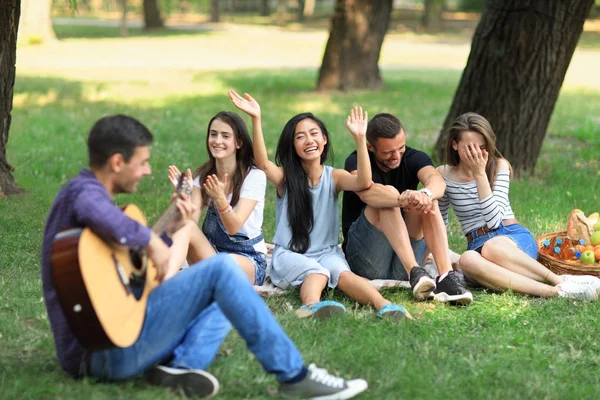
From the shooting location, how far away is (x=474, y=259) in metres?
5.21

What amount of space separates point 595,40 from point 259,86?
22.7 metres

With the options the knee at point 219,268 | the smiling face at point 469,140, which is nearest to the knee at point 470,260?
the smiling face at point 469,140

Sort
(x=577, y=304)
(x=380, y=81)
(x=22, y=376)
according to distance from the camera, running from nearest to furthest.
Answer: (x=22, y=376) → (x=577, y=304) → (x=380, y=81)

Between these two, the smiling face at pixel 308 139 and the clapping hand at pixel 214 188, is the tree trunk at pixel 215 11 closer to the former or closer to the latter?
the smiling face at pixel 308 139

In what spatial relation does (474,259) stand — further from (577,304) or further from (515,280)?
(577,304)

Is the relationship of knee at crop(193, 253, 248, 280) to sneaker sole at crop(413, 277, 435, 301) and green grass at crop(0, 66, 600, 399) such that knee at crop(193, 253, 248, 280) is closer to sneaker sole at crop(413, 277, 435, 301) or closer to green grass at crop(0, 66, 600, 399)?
green grass at crop(0, 66, 600, 399)

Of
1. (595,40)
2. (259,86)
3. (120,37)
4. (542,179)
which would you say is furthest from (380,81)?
(595,40)

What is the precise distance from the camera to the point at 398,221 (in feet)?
16.3

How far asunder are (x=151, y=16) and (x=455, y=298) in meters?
35.4

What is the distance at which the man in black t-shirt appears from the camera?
4.93 m

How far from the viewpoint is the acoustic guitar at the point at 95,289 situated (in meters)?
3.07

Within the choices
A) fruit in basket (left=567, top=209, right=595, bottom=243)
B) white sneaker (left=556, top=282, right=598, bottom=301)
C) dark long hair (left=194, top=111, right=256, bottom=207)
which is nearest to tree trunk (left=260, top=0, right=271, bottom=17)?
fruit in basket (left=567, top=209, right=595, bottom=243)

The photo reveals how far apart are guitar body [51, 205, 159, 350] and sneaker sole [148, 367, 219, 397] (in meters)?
0.29

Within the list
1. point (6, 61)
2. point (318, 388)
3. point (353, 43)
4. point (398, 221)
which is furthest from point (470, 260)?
point (353, 43)
